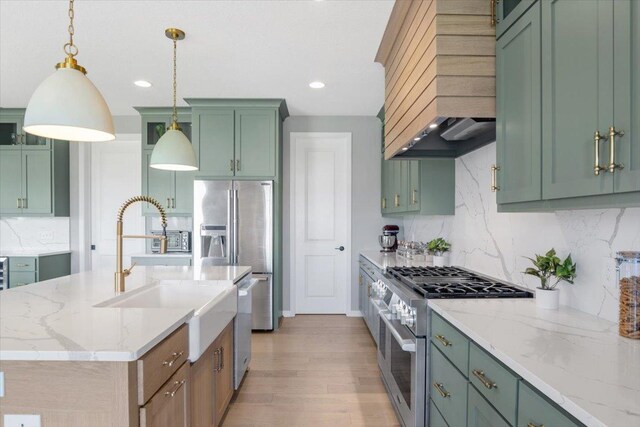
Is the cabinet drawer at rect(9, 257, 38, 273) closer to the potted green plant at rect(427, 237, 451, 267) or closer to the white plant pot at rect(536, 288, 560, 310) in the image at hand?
the potted green plant at rect(427, 237, 451, 267)

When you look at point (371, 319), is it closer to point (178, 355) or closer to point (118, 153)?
point (178, 355)

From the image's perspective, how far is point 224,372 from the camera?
2.20 metres

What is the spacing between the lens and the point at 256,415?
2.40 meters

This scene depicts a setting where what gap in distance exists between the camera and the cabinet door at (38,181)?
4.58 m

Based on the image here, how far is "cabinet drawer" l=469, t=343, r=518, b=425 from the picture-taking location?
1.09 meters

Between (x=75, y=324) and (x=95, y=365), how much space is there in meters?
0.32

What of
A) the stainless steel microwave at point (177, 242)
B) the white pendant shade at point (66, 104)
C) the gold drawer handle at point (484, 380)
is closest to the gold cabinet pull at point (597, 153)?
the gold drawer handle at point (484, 380)

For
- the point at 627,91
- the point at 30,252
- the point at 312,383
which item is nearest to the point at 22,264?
the point at 30,252

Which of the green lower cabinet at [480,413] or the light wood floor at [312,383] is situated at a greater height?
the green lower cabinet at [480,413]

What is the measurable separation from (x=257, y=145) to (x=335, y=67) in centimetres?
138

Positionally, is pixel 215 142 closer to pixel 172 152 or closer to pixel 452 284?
pixel 172 152

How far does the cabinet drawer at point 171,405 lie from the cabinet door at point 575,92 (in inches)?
62.9

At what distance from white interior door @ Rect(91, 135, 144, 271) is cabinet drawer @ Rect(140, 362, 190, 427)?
386cm

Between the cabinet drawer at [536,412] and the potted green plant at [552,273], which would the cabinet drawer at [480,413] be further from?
the potted green plant at [552,273]
